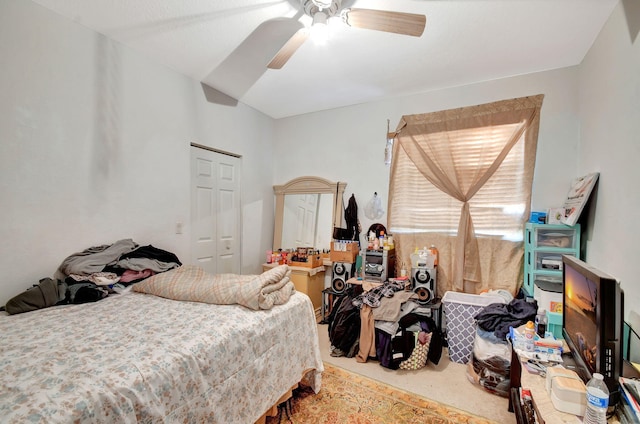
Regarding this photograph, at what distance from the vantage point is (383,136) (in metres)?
3.46

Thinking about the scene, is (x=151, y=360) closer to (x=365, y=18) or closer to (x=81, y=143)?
(x=81, y=143)

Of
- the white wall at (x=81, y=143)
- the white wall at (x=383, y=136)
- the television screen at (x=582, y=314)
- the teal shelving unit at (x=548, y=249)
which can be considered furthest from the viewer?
the white wall at (x=383, y=136)

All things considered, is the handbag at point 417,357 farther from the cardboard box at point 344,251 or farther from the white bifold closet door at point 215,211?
the white bifold closet door at point 215,211

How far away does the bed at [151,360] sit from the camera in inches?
37.8

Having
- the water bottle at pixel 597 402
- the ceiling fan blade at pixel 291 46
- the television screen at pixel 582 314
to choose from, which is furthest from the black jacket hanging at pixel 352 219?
the water bottle at pixel 597 402

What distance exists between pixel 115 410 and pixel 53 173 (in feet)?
6.06

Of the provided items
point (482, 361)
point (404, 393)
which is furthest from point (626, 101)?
point (404, 393)

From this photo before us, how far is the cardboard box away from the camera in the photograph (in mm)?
3316

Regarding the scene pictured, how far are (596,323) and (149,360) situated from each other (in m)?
1.72

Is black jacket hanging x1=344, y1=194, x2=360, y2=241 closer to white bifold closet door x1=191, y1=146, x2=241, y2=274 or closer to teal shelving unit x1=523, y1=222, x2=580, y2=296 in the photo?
white bifold closet door x1=191, y1=146, x2=241, y2=274

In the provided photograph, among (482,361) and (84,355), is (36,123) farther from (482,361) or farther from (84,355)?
(482,361)

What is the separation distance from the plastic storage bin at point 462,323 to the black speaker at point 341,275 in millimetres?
1075

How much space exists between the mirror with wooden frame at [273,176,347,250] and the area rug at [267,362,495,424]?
1854 millimetres

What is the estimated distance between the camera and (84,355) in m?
1.17
